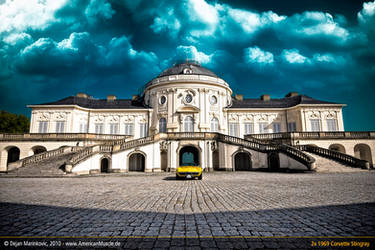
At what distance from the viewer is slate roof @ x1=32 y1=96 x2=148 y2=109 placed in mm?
33531

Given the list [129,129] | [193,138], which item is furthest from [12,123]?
[193,138]

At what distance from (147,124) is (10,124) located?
1180 inches

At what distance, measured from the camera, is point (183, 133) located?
24500mm

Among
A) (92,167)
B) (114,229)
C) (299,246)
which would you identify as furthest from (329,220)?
(92,167)

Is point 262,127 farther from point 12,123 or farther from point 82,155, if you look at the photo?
point 12,123

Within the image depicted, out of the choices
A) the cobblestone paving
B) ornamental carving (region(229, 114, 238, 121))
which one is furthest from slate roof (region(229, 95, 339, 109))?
the cobblestone paving

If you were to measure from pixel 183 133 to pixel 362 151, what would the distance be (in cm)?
2575

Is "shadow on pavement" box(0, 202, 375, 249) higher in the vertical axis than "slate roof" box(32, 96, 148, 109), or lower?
lower

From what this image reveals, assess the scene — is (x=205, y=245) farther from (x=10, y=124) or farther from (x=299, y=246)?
(x=10, y=124)

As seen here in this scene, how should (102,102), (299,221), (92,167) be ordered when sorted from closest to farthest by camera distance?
(299,221), (92,167), (102,102)

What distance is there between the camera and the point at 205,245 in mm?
2900

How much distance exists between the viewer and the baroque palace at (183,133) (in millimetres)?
20969

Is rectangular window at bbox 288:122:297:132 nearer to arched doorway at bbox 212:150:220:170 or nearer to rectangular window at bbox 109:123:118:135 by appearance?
arched doorway at bbox 212:150:220:170

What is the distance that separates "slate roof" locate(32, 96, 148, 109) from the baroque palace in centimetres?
18
